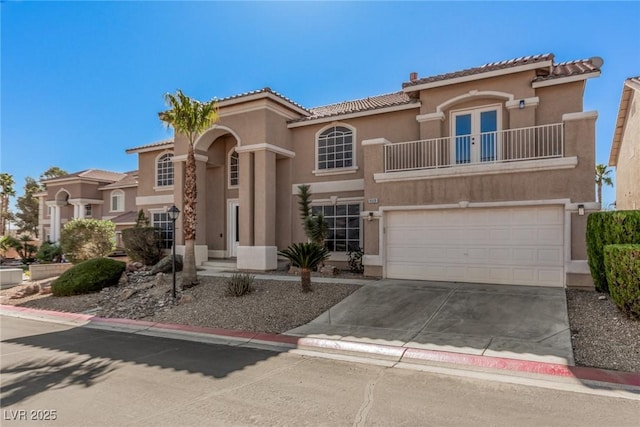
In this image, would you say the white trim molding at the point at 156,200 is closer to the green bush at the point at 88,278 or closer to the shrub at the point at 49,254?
the green bush at the point at 88,278

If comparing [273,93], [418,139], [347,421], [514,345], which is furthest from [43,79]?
[514,345]

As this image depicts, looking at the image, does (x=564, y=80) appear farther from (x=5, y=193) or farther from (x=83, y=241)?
(x=5, y=193)

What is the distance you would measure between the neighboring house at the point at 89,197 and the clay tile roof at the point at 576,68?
26.8 m

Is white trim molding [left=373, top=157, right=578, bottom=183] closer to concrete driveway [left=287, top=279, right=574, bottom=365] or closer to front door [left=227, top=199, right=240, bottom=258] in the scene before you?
concrete driveway [left=287, top=279, right=574, bottom=365]

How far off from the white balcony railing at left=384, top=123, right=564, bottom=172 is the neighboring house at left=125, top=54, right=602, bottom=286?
0.13ft

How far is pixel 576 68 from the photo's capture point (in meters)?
12.4

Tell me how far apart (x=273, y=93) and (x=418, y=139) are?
19.8 ft

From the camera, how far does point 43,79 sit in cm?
1516

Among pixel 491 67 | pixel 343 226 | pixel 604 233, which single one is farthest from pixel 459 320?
pixel 491 67

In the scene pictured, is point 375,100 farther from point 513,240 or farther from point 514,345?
point 514,345

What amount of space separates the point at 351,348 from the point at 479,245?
6.22 meters

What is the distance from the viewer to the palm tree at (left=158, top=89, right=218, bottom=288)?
13.0 metres

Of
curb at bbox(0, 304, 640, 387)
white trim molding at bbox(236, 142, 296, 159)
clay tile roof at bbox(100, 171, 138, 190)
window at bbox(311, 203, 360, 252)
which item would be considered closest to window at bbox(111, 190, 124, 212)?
clay tile roof at bbox(100, 171, 138, 190)

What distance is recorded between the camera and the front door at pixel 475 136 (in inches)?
495
